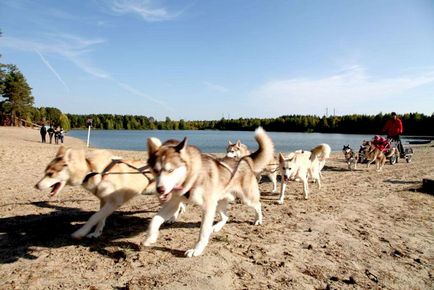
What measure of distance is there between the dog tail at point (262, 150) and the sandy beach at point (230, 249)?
1.14 meters

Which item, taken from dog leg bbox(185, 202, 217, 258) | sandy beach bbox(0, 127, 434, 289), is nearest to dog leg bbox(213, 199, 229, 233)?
sandy beach bbox(0, 127, 434, 289)

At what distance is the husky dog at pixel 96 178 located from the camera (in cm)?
428

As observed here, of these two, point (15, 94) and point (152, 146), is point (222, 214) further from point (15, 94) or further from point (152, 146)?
point (15, 94)

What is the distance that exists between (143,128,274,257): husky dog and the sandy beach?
A: 45cm

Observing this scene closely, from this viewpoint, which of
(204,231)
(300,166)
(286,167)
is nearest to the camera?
(204,231)

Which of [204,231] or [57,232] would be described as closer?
[204,231]

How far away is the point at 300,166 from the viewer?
330 inches

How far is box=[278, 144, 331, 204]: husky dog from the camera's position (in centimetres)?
792

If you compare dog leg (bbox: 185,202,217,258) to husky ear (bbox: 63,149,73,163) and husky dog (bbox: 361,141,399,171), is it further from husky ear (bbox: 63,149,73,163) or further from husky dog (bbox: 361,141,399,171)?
husky dog (bbox: 361,141,399,171)

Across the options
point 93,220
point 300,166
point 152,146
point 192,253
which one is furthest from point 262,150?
point 300,166

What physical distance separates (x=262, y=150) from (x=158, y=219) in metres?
2.24

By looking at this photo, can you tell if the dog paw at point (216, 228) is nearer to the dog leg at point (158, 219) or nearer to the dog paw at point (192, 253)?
the dog paw at point (192, 253)

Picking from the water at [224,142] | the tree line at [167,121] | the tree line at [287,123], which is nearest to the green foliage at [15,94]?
the tree line at [167,121]

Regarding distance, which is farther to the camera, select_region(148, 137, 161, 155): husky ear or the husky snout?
select_region(148, 137, 161, 155): husky ear
